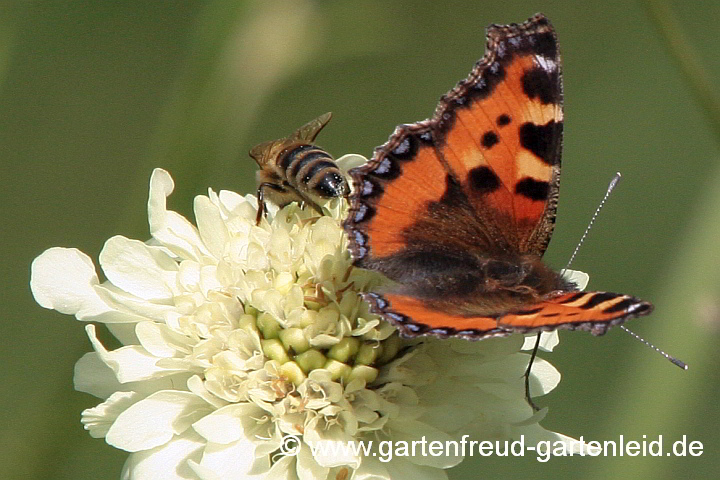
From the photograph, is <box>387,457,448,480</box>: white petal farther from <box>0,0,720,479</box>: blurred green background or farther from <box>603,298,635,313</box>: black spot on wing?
<box>0,0,720,479</box>: blurred green background

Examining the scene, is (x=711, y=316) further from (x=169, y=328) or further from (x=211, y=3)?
(x=211, y=3)

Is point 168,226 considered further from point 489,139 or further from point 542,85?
point 542,85

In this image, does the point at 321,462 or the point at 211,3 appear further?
the point at 211,3

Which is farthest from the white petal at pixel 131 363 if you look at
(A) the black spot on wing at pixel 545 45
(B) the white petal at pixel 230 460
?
(A) the black spot on wing at pixel 545 45

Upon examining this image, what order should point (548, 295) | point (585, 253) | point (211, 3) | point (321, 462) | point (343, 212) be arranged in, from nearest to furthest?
point (321, 462) → point (548, 295) → point (343, 212) → point (211, 3) → point (585, 253)

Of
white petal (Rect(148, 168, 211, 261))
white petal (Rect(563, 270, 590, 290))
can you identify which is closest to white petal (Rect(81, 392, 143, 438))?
white petal (Rect(148, 168, 211, 261))

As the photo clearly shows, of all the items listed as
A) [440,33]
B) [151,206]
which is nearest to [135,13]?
[440,33]
